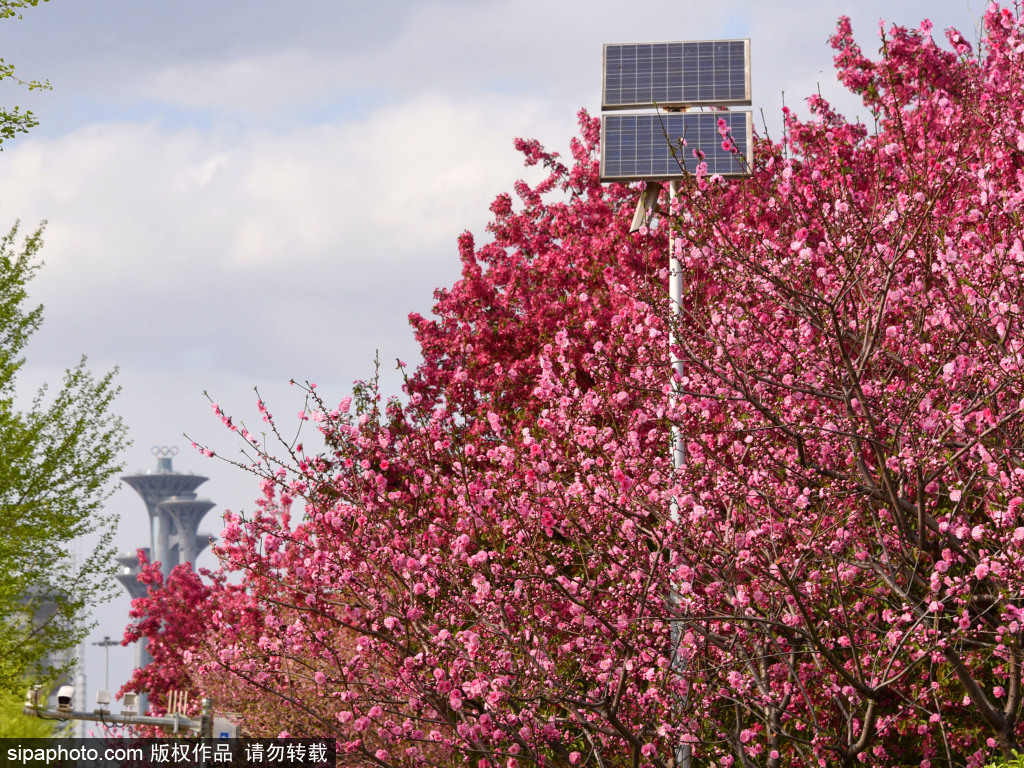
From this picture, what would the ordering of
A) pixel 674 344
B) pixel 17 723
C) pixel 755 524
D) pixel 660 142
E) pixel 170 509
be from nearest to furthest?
pixel 755 524 < pixel 674 344 < pixel 660 142 < pixel 17 723 < pixel 170 509

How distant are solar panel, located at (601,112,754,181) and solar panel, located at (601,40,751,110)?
0.21m

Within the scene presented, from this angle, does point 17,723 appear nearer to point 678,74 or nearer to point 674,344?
point 678,74

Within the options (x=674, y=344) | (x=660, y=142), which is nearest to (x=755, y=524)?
(x=674, y=344)

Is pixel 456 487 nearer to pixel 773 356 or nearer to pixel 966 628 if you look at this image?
pixel 773 356

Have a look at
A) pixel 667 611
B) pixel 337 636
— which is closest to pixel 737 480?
pixel 667 611

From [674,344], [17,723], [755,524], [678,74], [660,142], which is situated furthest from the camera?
[17,723]

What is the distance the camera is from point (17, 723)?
117 ft

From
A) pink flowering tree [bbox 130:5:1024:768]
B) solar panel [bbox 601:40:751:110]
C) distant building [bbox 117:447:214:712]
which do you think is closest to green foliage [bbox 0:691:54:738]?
pink flowering tree [bbox 130:5:1024:768]

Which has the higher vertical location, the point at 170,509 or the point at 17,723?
the point at 170,509

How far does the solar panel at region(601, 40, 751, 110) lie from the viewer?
12867mm

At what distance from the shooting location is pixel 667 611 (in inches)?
339

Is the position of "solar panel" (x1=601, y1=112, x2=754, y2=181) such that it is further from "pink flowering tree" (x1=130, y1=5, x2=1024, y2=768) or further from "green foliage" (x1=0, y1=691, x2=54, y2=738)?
"green foliage" (x1=0, y1=691, x2=54, y2=738)

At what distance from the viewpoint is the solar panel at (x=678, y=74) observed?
12867 millimetres

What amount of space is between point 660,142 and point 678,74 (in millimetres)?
1165
